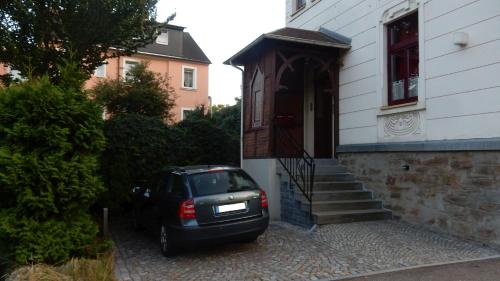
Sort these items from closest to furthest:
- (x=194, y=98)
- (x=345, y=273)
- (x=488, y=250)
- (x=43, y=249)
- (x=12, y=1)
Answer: (x=43, y=249) < (x=345, y=273) < (x=488, y=250) < (x=12, y=1) < (x=194, y=98)

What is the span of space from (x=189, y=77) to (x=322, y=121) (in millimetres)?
18865

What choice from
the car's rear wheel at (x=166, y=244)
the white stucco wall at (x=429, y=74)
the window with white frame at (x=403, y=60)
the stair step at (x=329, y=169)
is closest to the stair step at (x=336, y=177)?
the stair step at (x=329, y=169)

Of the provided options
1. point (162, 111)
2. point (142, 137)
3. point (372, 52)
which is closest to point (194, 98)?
point (162, 111)

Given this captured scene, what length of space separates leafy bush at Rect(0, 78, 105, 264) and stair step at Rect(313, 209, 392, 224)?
439 centimetres

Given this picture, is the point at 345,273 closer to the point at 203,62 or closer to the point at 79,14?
the point at 79,14

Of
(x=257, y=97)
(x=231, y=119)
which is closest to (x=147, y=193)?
(x=257, y=97)

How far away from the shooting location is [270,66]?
10.4 m

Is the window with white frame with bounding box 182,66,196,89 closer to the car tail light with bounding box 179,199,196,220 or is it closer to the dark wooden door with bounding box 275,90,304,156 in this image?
the dark wooden door with bounding box 275,90,304,156

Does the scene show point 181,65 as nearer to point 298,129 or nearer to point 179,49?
point 179,49

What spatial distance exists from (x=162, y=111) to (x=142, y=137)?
698 centimetres

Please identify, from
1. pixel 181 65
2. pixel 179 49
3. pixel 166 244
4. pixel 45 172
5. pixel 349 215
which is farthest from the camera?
pixel 179 49

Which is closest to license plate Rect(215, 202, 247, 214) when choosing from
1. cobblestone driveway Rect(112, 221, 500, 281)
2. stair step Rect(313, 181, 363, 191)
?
cobblestone driveway Rect(112, 221, 500, 281)

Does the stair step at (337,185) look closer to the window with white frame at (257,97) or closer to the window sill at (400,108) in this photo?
the window sill at (400,108)

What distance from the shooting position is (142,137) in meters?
11.3
